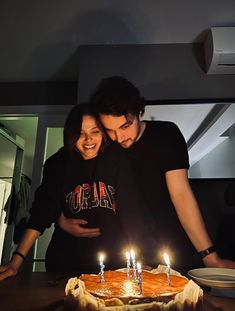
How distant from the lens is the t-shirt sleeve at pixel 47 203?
46.6 inches

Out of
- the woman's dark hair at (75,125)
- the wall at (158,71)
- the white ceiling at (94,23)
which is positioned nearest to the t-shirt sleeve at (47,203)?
the woman's dark hair at (75,125)

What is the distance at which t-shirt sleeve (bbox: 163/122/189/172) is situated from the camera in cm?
127

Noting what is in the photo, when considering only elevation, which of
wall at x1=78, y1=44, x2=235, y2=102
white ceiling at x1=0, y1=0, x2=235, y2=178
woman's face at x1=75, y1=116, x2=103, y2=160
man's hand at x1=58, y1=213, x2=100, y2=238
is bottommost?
A: man's hand at x1=58, y1=213, x2=100, y2=238

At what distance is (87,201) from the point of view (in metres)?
1.21

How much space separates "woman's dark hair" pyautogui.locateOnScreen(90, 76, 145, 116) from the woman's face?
86 mm

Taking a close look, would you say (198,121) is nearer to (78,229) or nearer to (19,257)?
(78,229)

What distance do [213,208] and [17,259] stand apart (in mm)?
963

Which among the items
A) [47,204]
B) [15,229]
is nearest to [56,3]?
[47,204]

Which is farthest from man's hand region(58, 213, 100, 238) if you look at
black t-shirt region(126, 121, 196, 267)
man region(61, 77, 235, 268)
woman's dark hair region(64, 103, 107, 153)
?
woman's dark hair region(64, 103, 107, 153)

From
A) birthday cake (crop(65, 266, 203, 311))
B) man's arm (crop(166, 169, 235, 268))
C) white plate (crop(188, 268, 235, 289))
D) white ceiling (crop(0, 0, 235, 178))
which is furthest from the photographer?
white ceiling (crop(0, 0, 235, 178))

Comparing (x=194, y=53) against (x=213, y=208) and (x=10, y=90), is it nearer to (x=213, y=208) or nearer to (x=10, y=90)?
(x=213, y=208)

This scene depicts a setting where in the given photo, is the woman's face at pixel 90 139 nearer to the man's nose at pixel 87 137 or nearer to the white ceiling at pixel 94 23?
the man's nose at pixel 87 137

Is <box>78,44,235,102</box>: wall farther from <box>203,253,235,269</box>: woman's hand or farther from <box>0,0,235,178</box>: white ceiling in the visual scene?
<box>203,253,235,269</box>: woman's hand

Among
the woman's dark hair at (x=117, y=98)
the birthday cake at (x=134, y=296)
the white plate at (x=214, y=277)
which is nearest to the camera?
the birthday cake at (x=134, y=296)
